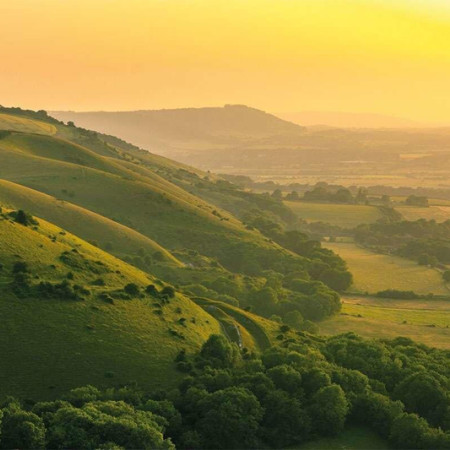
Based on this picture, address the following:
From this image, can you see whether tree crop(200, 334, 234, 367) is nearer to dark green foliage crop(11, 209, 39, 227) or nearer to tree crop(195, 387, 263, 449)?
tree crop(195, 387, 263, 449)

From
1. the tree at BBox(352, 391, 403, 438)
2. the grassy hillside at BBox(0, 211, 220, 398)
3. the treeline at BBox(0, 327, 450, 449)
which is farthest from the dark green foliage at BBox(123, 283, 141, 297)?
the tree at BBox(352, 391, 403, 438)

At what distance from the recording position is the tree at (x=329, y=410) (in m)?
80.2

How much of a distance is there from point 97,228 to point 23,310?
8458 centimetres

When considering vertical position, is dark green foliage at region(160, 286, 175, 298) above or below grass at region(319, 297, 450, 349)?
above

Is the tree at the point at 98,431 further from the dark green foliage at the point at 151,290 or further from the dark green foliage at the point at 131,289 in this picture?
the dark green foliage at the point at 151,290

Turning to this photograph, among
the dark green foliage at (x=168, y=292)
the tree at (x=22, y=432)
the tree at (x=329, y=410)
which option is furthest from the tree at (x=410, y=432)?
the dark green foliage at (x=168, y=292)

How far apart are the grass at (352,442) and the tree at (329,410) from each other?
1.09 m

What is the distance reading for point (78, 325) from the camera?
90.0 m

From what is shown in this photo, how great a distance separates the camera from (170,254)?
187375 millimetres

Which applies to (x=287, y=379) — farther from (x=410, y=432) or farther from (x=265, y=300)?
(x=265, y=300)

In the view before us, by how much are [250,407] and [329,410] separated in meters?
9.57

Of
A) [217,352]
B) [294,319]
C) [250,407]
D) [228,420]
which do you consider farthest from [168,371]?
[294,319]

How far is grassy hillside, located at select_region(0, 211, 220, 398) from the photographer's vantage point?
8181cm

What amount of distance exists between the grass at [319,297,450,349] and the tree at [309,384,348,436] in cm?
7195
